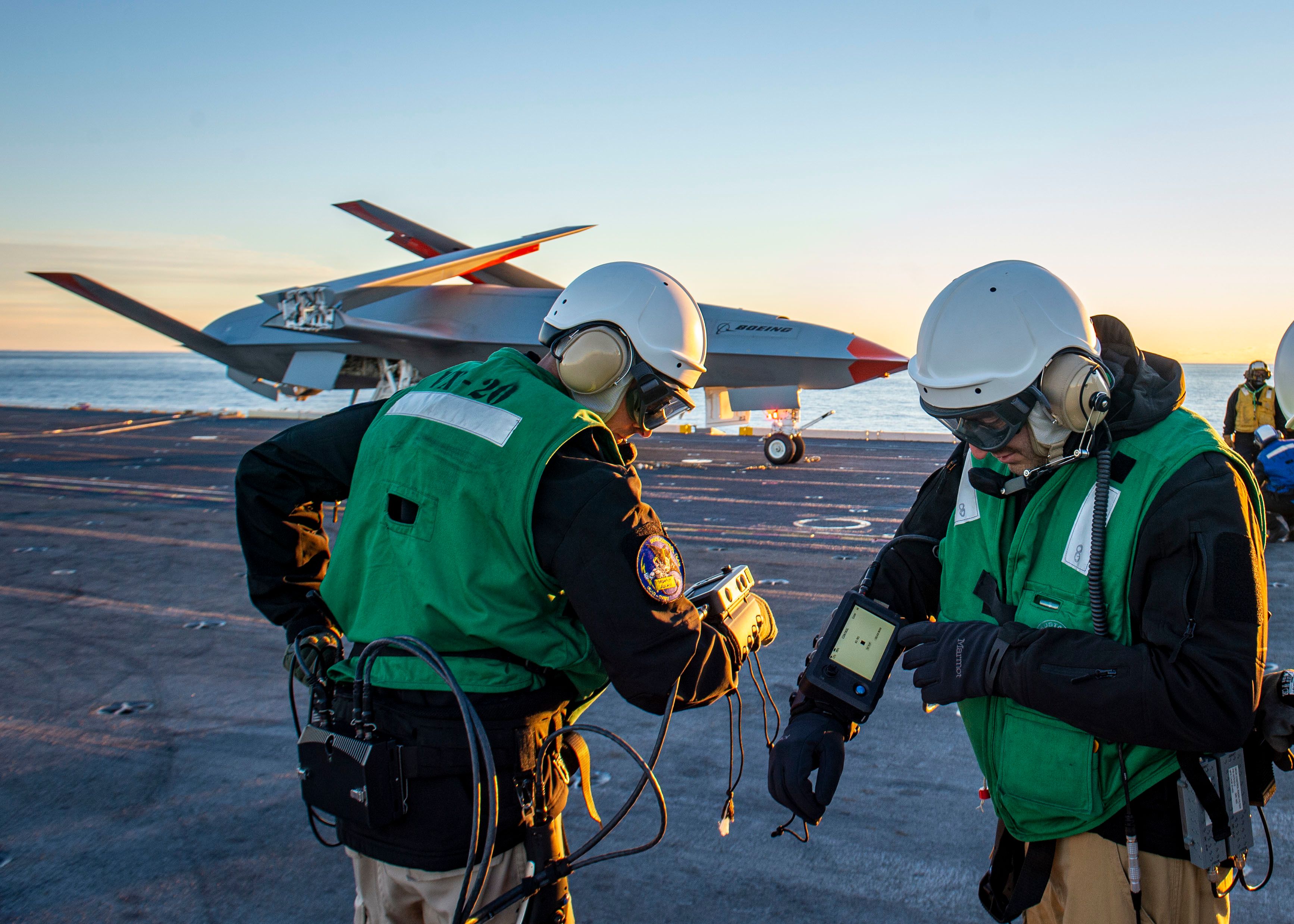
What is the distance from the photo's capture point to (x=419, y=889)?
83.3 inches

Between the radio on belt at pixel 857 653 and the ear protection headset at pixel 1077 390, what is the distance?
706 mm

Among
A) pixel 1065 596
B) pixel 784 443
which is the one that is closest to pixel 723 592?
pixel 1065 596

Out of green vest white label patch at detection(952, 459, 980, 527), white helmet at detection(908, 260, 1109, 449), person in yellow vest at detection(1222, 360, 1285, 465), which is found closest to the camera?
→ white helmet at detection(908, 260, 1109, 449)

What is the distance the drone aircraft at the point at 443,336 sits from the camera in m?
17.1

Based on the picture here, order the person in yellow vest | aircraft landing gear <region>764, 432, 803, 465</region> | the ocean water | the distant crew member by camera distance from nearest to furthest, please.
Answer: the distant crew member, the person in yellow vest, aircraft landing gear <region>764, 432, 803, 465</region>, the ocean water

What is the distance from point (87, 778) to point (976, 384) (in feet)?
15.1

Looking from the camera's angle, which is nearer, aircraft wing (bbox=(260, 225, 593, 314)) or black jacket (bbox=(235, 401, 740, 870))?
black jacket (bbox=(235, 401, 740, 870))

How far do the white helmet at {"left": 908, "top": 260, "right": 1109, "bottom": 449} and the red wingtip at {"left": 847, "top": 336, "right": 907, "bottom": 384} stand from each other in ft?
48.2

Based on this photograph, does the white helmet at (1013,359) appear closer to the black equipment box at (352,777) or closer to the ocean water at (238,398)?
the black equipment box at (352,777)

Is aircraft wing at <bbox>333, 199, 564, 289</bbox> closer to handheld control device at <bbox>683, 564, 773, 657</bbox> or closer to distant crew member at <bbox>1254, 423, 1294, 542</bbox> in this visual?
distant crew member at <bbox>1254, 423, 1294, 542</bbox>

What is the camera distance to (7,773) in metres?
4.30

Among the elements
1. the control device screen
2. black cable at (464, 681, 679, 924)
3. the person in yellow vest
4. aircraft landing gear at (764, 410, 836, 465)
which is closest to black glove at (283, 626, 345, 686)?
black cable at (464, 681, 679, 924)

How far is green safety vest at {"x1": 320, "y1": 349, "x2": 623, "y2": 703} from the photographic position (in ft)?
6.47

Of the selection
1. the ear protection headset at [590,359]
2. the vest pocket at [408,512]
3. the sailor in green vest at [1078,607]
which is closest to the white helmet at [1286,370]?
the sailor in green vest at [1078,607]
